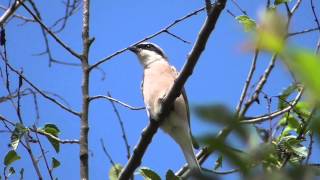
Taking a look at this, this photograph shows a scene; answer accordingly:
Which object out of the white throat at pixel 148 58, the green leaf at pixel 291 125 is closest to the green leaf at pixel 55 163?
the green leaf at pixel 291 125

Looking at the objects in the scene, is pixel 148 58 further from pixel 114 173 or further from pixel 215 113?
pixel 215 113

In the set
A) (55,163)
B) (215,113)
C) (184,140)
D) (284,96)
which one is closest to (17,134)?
(55,163)

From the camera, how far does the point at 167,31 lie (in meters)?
3.42

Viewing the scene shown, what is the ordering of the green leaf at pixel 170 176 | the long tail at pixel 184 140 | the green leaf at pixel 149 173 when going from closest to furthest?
the green leaf at pixel 170 176
the green leaf at pixel 149 173
the long tail at pixel 184 140

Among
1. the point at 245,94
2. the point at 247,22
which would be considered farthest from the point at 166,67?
the point at 245,94

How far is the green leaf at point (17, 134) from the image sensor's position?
10.1 feet

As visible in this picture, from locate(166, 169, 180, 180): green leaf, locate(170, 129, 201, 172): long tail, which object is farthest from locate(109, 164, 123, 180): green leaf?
locate(170, 129, 201, 172): long tail

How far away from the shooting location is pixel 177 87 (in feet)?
9.13

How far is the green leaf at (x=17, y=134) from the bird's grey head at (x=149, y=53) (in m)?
2.09

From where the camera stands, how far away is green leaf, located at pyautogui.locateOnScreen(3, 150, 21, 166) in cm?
330

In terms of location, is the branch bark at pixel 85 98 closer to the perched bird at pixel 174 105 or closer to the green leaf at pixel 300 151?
the perched bird at pixel 174 105

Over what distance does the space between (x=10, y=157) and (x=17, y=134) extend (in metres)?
0.29

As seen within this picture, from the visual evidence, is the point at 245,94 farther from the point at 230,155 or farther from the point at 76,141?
the point at 230,155

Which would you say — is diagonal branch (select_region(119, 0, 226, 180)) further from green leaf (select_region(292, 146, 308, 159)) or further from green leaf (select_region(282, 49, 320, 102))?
green leaf (select_region(282, 49, 320, 102))
